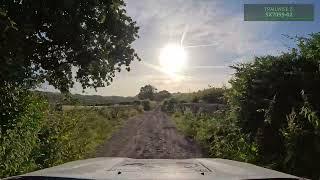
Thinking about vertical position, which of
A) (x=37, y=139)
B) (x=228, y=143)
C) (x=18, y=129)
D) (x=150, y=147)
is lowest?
(x=150, y=147)

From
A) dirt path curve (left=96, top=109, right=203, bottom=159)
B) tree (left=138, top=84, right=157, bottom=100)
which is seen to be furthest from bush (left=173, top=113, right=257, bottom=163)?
tree (left=138, top=84, right=157, bottom=100)

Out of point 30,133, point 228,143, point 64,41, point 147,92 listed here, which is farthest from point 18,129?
point 147,92

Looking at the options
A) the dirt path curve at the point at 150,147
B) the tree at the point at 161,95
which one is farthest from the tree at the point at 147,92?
the dirt path curve at the point at 150,147

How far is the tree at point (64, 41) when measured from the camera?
13578 mm

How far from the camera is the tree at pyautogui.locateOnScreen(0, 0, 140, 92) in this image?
44.5 feet

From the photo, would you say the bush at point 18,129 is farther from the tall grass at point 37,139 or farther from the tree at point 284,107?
the tree at point 284,107

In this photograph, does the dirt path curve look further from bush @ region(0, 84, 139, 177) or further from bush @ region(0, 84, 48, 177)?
bush @ region(0, 84, 48, 177)

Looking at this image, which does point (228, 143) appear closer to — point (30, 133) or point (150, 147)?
point (150, 147)

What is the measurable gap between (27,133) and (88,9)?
15.0ft

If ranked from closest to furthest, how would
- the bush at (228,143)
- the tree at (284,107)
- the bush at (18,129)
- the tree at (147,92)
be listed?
the tree at (284,107) → the bush at (18,129) → the bush at (228,143) → the tree at (147,92)

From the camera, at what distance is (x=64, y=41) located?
16109 millimetres

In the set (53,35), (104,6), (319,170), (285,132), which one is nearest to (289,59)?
(285,132)

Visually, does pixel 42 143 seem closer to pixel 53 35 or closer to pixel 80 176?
pixel 53 35

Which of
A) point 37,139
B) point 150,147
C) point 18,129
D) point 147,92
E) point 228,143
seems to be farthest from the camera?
point 147,92
